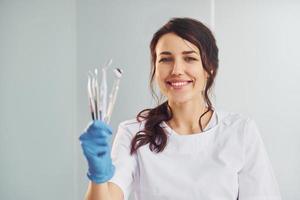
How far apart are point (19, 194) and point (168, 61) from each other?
891 millimetres

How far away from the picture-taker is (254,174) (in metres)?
1.14

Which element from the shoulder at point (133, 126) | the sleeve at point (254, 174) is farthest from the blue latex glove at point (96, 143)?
the sleeve at point (254, 174)

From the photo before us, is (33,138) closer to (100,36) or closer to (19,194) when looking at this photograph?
(19,194)

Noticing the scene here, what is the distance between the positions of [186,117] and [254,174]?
0.26 m

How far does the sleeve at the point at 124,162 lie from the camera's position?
1.10 meters

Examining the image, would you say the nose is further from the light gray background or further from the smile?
the light gray background

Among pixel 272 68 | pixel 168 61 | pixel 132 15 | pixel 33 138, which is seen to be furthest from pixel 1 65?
pixel 272 68

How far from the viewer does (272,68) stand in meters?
1.59

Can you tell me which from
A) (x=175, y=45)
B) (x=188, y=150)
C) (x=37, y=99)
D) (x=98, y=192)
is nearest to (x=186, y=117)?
(x=188, y=150)

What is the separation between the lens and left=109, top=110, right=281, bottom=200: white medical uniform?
3.70ft

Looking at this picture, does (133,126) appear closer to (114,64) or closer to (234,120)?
(234,120)

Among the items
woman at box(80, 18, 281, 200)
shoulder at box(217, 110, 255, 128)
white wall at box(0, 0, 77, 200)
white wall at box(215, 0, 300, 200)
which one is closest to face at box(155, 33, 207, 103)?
woman at box(80, 18, 281, 200)

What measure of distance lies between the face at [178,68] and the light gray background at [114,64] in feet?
1.55

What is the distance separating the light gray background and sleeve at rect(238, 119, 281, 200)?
1.49 feet
